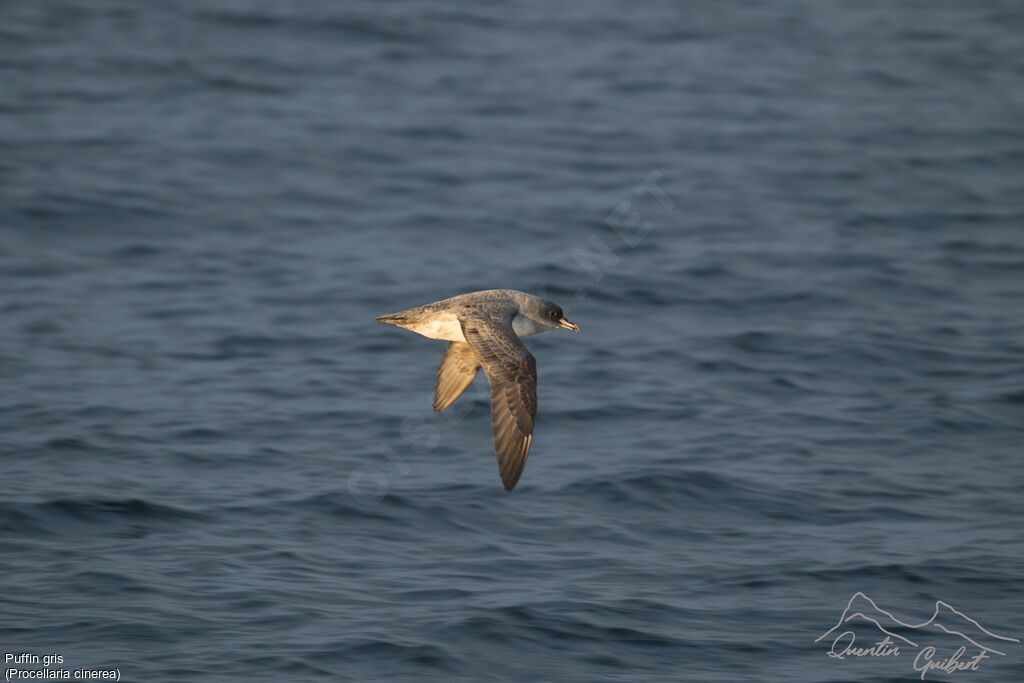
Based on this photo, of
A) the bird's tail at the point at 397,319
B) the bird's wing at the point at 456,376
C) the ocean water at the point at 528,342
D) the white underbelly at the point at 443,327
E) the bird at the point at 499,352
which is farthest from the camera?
the bird's wing at the point at 456,376

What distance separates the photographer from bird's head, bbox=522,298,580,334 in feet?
34.8

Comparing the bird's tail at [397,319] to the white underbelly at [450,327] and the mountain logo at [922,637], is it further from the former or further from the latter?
the mountain logo at [922,637]

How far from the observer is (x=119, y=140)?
21734 mm

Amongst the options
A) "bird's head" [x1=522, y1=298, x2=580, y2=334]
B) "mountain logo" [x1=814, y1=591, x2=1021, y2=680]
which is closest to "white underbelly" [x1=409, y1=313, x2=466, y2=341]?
"bird's head" [x1=522, y1=298, x2=580, y2=334]

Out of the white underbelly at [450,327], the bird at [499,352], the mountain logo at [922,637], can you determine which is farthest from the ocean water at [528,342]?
the white underbelly at [450,327]

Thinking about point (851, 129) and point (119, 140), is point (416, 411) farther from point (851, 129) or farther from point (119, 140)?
point (851, 129)

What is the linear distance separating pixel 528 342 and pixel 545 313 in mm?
5364

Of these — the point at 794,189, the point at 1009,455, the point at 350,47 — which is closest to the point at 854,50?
the point at 794,189

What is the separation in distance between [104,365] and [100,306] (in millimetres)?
1633

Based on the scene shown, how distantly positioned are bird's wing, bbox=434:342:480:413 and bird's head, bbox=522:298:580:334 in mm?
642

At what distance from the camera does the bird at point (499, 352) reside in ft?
31.5

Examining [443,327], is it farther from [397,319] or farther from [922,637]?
[922,637]

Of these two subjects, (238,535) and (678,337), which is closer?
(238,535)

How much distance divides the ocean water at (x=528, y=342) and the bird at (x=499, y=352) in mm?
1464
